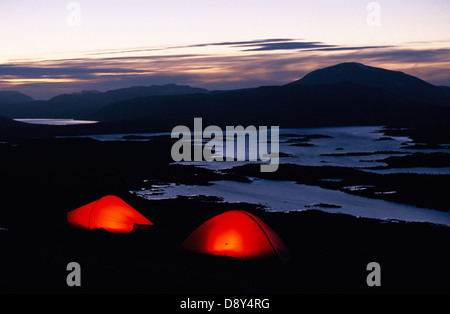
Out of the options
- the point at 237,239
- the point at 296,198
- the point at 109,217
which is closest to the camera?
the point at 237,239

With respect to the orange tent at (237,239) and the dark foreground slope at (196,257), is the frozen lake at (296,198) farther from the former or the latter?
the orange tent at (237,239)

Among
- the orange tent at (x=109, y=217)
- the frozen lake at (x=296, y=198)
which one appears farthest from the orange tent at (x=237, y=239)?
the frozen lake at (x=296, y=198)

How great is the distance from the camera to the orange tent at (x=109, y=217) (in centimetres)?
1546

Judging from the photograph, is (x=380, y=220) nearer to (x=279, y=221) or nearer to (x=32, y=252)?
(x=279, y=221)

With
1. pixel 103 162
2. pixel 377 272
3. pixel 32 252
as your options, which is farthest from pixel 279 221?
pixel 103 162

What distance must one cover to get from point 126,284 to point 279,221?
34.5 feet

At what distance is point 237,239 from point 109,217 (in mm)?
4837

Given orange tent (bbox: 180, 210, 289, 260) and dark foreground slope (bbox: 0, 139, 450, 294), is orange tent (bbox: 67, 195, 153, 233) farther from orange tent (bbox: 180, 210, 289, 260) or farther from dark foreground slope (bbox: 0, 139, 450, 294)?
orange tent (bbox: 180, 210, 289, 260)

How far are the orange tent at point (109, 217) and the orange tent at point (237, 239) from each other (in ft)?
9.77

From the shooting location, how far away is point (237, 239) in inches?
496

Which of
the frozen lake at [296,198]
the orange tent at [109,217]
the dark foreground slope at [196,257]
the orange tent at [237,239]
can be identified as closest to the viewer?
the dark foreground slope at [196,257]

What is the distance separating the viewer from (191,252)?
1292 centimetres

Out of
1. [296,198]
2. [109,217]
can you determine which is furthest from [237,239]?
[296,198]

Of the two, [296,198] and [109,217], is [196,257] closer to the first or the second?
[109,217]
